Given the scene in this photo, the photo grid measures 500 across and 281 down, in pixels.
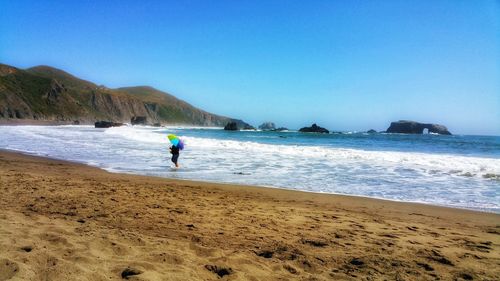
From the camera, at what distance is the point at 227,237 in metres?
5.23

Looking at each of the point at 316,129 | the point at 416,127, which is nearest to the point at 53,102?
the point at 316,129

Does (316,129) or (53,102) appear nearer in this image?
(316,129)

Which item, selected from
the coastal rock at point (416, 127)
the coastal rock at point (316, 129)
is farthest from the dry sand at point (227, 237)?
the coastal rock at point (416, 127)

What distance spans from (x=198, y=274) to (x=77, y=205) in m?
4.00

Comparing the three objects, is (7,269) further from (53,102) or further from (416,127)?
(416,127)

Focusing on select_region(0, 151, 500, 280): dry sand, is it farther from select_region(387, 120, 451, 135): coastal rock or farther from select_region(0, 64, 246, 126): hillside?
select_region(387, 120, 451, 135): coastal rock

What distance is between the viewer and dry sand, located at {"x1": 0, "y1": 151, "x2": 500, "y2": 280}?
3.93 meters

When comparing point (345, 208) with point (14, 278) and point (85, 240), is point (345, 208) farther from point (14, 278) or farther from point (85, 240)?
point (14, 278)

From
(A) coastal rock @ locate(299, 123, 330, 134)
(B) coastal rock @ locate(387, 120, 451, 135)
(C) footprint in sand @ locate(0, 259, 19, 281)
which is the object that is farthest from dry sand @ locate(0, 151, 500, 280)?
(B) coastal rock @ locate(387, 120, 451, 135)

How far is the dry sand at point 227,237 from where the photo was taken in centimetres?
393

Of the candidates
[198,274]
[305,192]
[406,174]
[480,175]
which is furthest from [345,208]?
[480,175]

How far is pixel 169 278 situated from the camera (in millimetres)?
3609

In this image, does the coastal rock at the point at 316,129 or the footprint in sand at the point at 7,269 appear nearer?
the footprint in sand at the point at 7,269

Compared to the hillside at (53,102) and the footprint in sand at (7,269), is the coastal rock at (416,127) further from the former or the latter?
the footprint in sand at (7,269)
